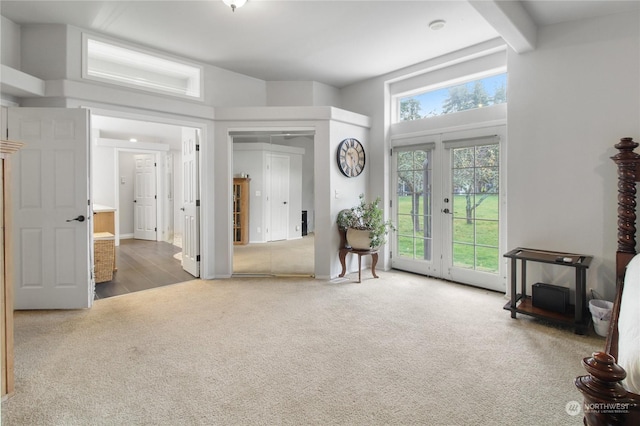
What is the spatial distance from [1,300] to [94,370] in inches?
27.5

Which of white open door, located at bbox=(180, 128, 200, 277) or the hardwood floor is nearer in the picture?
the hardwood floor

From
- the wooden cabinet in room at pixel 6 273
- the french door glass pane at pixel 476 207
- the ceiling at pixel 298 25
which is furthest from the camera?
the french door glass pane at pixel 476 207

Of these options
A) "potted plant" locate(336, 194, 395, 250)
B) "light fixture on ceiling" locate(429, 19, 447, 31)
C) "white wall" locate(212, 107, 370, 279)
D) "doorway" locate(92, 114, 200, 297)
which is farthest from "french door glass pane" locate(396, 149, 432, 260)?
"doorway" locate(92, 114, 200, 297)

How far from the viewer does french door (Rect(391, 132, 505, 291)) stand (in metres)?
3.99

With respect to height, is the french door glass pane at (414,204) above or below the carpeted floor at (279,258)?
above

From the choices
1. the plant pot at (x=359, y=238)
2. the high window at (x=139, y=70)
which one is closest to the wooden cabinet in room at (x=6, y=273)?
the high window at (x=139, y=70)

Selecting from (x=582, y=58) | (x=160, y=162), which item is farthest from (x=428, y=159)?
(x=160, y=162)

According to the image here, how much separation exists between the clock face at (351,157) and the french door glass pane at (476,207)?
→ 131 cm

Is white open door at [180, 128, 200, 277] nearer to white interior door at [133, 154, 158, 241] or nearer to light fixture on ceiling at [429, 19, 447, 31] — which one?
light fixture on ceiling at [429, 19, 447, 31]

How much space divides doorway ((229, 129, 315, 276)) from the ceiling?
1026mm

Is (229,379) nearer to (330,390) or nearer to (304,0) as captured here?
(330,390)

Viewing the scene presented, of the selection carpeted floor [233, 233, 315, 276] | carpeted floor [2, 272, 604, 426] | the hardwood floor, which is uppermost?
carpeted floor [233, 233, 315, 276]

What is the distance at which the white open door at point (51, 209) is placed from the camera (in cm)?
326

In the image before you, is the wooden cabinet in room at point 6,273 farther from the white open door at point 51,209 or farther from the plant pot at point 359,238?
the plant pot at point 359,238
